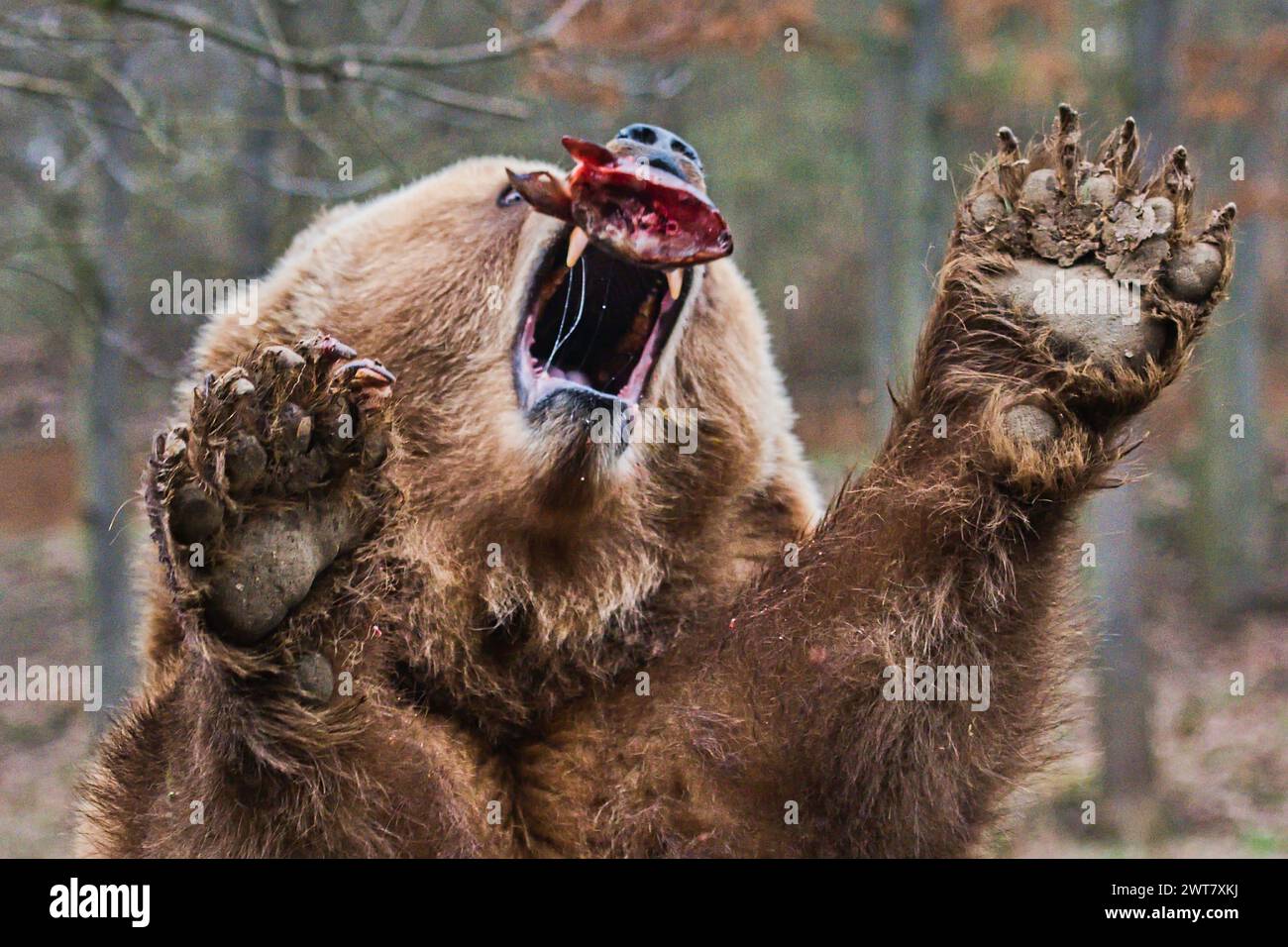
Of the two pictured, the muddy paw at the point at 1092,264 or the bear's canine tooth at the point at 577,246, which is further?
the bear's canine tooth at the point at 577,246

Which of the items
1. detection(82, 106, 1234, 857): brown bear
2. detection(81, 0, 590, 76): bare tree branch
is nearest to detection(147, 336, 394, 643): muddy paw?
detection(82, 106, 1234, 857): brown bear

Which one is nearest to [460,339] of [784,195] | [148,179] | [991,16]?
[148,179]

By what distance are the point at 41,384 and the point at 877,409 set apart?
15.7 metres

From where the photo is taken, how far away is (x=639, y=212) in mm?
4012

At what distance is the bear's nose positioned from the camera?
4.09 meters

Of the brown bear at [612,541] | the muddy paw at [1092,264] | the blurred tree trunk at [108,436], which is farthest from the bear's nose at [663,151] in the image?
the blurred tree trunk at [108,436]

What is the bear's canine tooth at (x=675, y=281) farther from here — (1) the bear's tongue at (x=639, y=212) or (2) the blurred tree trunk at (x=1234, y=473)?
(2) the blurred tree trunk at (x=1234, y=473)

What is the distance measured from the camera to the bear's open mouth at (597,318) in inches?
169

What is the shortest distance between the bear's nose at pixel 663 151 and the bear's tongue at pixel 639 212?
41 mm

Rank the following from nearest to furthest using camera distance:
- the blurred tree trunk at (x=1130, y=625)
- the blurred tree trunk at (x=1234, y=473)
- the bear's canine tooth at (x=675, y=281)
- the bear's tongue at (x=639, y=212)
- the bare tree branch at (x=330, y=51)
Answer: the bear's tongue at (x=639, y=212) < the bear's canine tooth at (x=675, y=281) < the bare tree branch at (x=330, y=51) < the blurred tree trunk at (x=1130, y=625) < the blurred tree trunk at (x=1234, y=473)

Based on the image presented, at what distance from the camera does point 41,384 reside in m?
23.3

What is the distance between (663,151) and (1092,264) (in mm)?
1341

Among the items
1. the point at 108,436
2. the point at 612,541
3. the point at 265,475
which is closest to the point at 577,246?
the point at 612,541
